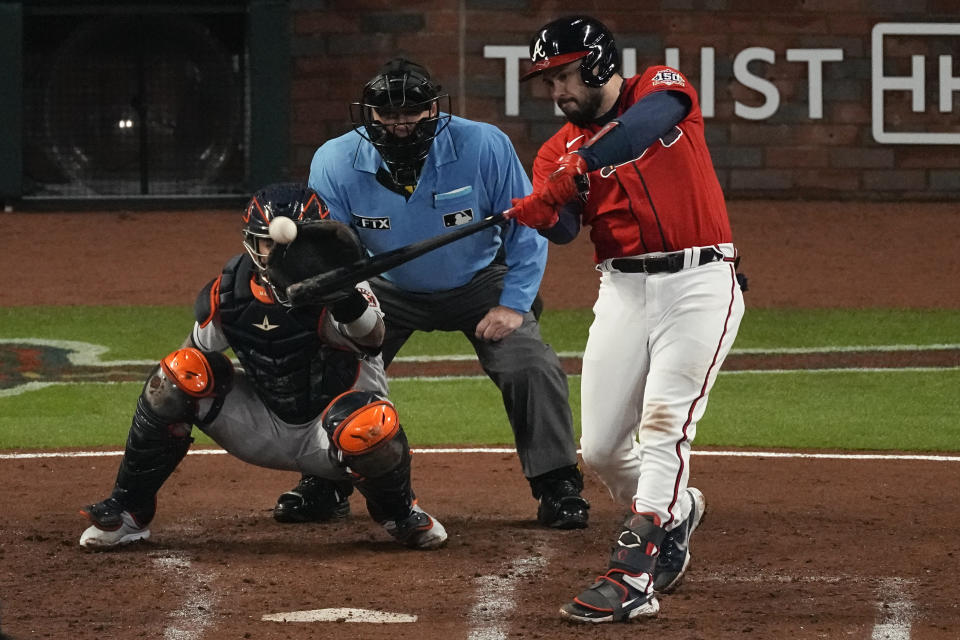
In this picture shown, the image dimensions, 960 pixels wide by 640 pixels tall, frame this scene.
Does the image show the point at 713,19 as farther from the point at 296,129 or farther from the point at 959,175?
the point at 296,129

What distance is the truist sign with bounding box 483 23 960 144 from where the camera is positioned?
629 inches

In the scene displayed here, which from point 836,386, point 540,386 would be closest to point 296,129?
point 836,386

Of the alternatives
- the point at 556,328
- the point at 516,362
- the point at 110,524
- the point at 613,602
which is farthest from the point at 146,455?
the point at 556,328

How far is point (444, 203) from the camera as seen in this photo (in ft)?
18.9

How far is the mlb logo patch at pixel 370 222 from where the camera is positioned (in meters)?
5.78

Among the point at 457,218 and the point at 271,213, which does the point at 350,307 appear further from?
the point at 457,218

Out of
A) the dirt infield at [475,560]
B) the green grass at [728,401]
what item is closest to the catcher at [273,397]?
the dirt infield at [475,560]

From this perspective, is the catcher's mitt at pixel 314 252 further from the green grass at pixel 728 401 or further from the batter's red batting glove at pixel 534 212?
the green grass at pixel 728 401

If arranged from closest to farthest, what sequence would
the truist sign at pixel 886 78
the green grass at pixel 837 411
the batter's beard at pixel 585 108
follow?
the batter's beard at pixel 585 108, the green grass at pixel 837 411, the truist sign at pixel 886 78

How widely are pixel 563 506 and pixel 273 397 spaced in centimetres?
120

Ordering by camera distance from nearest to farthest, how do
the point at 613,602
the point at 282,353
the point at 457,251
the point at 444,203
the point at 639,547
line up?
1. the point at 613,602
2. the point at 639,547
3. the point at 282,353
4. the point at 444,203
5. the point at 457,251

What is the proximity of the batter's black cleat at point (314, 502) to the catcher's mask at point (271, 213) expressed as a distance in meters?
1.08

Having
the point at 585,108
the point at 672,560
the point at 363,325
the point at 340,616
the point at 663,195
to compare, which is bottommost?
the point at 340,616

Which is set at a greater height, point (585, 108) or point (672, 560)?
point (585, 108)
